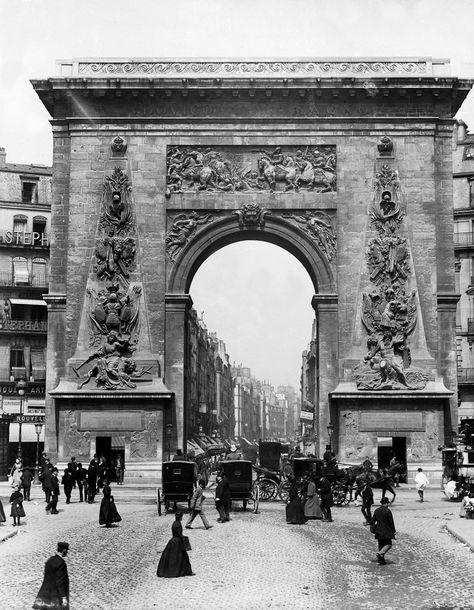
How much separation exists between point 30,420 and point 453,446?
28.7 meters

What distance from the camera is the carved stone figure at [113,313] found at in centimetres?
4109

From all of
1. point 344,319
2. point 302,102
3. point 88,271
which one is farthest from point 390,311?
point 88,271

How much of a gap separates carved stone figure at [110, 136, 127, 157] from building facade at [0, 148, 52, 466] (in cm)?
1921

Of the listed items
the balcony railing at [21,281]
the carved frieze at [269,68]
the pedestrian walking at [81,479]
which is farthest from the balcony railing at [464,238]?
the pedestrian walking at [81,479]

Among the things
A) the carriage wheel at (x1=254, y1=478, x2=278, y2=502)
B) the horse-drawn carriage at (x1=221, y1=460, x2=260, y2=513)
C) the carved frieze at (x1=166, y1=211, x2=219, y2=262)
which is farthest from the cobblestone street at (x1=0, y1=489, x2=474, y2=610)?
the carved frieze at (x1=166, y1=211, x2=219, y2=262)

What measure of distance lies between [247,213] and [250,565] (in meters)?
24.5

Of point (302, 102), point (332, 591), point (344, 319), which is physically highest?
point (302, 102)

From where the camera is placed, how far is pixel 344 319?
4150cm

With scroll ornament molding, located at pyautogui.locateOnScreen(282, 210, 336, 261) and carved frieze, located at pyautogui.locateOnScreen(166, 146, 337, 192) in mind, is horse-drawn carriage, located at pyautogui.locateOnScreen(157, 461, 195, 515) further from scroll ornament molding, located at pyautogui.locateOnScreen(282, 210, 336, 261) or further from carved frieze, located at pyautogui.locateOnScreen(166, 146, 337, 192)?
carved frieze, located at pyautogui.locateOnScreen(166, 146, 337, 192)

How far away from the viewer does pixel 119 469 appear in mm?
39000

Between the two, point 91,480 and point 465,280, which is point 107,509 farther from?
point 465,280

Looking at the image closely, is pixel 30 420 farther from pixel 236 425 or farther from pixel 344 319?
pixel 236 425

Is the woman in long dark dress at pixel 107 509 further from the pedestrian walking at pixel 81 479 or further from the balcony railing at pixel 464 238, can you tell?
the balcony railing at pixel 464 238

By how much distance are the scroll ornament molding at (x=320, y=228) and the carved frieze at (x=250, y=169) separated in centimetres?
113
